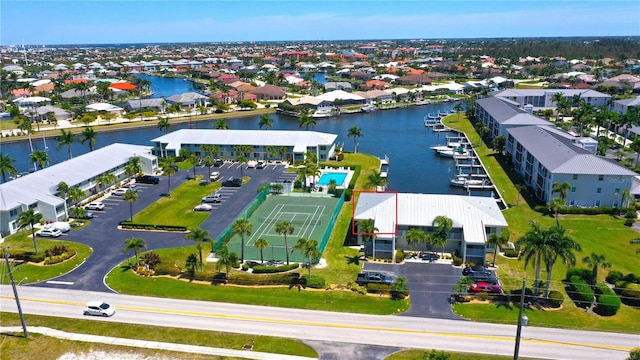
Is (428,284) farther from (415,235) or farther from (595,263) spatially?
(595,263)

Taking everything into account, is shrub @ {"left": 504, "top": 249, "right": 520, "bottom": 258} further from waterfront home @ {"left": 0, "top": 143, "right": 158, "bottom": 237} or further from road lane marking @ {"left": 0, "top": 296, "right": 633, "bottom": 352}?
waterfront home @ {"left": 0, "top": 143, "right": 158, "bottom": 237}

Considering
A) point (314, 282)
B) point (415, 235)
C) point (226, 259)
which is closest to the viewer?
point (314, 282)

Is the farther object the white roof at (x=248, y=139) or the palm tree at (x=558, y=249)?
the white roof at (x=248, y=139)

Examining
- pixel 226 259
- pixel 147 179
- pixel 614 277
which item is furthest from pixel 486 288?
pixel 147 179

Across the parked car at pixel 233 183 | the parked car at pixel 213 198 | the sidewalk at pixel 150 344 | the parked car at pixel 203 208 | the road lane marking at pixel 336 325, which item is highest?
the parked car at pixel 233 183

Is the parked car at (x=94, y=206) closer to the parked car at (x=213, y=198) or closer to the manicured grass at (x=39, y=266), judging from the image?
the manicured grass at (x=39, y=266)

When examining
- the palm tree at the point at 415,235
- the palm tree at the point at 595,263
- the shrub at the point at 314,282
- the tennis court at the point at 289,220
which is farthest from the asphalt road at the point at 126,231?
the palm tree at the point at 595,263

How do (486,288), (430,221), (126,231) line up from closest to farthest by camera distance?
1. (486,288)
2. (430,221)
3. (126,231)
